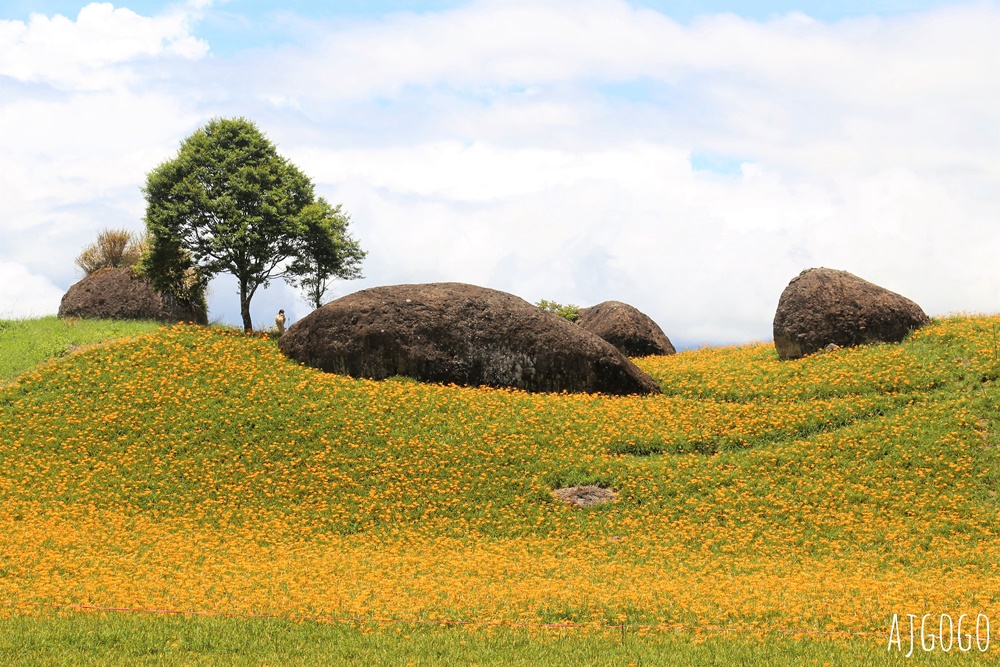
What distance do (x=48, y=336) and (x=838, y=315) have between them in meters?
36.0

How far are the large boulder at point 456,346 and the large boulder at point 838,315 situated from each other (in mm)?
7230

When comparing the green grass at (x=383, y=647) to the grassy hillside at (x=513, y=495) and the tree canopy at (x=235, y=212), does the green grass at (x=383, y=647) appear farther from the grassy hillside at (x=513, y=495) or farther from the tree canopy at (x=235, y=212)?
the tree canopy at (x=235, y=212)

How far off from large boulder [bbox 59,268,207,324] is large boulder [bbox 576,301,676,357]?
21.8 meters

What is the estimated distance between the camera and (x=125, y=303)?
45.1 m

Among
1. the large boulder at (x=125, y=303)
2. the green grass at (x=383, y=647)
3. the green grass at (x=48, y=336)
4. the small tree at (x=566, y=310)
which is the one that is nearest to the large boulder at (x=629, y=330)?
the small tree at (x=566, y=310)

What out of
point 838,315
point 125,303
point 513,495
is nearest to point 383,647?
point 513,495

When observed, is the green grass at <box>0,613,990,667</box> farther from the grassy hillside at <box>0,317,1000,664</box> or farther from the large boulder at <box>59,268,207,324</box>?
the large boulder at <box>59,268,207,324</box>

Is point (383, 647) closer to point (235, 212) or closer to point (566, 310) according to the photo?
point (235, 212)

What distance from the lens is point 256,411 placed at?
29375 mm

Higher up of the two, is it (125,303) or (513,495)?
(125,303)

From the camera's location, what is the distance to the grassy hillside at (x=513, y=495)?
53.9ft

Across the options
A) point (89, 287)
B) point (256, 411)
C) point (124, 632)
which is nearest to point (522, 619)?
point (124, 632)

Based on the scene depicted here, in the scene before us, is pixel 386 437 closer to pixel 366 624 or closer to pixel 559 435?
pixel 559 435

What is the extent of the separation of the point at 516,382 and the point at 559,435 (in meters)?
6.10
